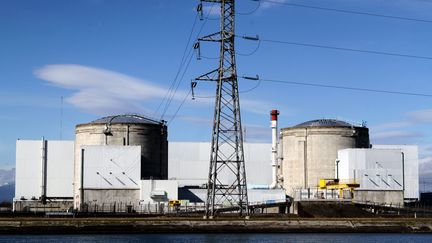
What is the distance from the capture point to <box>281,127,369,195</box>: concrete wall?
90562 millimetres

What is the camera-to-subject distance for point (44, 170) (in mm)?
95438

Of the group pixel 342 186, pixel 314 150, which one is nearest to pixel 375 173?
pixel 342 186

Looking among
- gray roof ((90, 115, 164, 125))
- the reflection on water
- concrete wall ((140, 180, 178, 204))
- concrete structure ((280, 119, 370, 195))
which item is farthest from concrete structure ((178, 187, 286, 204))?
the reflection on water

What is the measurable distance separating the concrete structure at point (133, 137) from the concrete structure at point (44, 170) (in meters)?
5.81

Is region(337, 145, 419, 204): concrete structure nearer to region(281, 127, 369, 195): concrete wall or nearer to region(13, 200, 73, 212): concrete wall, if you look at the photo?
region(281, 127, 369, 195): concrete wall

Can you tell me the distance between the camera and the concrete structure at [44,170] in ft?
313

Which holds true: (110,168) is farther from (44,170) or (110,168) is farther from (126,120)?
(44,170)

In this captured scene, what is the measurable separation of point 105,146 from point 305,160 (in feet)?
83.3

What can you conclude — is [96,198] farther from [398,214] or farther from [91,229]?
[398,214]

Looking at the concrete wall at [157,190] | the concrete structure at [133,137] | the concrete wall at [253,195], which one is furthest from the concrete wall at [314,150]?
the concrete wall at [157,190]

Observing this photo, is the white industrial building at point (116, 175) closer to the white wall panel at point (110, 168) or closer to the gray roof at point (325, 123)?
the white wall panel at point (110, 168)

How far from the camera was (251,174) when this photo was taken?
322 feet

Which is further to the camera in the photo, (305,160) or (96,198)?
(305,160)

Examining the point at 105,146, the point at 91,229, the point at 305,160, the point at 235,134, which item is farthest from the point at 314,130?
the point at 91,229
